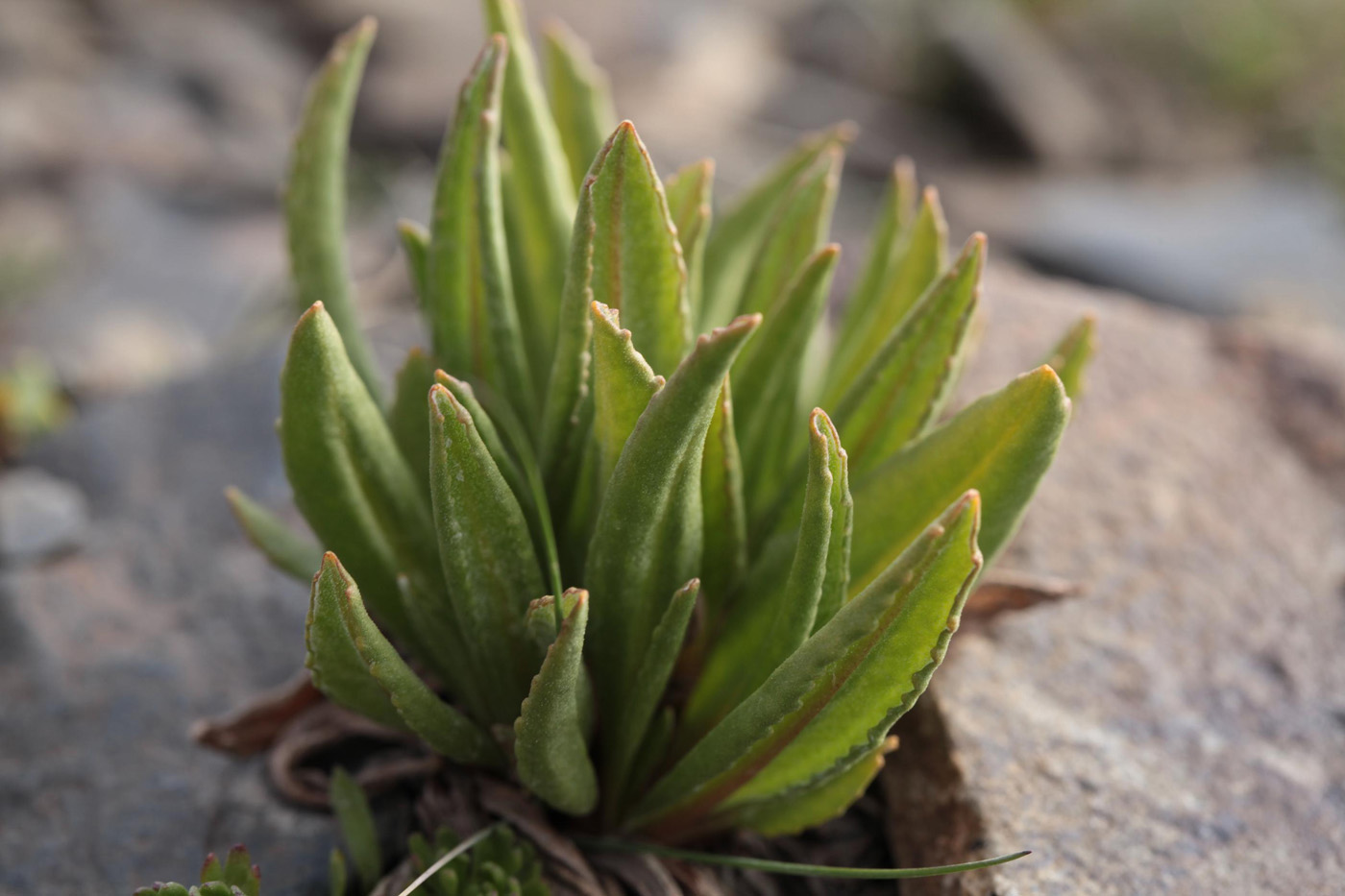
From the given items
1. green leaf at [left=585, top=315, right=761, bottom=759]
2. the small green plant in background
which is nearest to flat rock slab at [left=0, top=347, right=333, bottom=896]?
the small green plant in background

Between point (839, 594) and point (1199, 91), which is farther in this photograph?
point (1199, 91)

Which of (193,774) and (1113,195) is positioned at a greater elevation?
(193,774)

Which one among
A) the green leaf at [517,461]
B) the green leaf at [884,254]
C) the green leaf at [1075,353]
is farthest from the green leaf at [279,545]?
the green leaf at [1075,353]

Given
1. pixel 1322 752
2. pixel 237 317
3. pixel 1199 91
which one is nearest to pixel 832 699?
pixel 1322 752

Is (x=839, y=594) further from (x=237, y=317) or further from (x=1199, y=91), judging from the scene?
(x=1199, y=91)

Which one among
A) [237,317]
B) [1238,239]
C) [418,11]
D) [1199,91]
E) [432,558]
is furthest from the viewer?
[1199,91]

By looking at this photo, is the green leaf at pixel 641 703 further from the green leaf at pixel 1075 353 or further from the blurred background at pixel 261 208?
the green leaf at pixel 1075 353

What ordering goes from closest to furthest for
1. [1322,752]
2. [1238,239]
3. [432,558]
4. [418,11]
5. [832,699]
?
[832,699], [432,558], [1322,752], [1238,239], [418,11]
